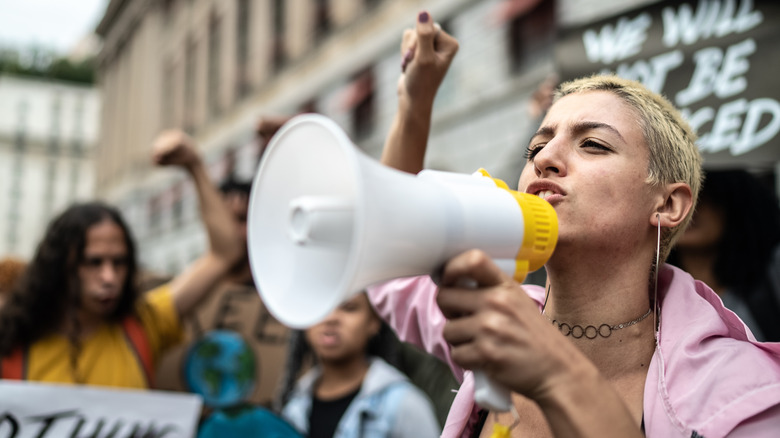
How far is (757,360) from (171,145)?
233 centimetres

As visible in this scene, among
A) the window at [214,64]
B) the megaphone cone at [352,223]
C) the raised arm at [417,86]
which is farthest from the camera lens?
the window at [214,64]

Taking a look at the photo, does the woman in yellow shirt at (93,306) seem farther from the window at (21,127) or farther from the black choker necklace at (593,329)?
the window at (21,127)

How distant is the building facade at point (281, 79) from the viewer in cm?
856

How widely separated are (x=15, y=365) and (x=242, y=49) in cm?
1712

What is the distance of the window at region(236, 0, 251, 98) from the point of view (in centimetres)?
1794

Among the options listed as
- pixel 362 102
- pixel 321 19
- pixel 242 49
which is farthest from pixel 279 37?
pixel 362 102

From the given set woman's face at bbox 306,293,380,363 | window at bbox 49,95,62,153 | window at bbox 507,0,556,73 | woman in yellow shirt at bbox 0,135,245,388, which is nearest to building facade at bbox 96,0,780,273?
window at bbox 507,0,556,73

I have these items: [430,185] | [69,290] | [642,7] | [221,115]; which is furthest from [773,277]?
[221,115]

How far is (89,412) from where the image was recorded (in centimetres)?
229

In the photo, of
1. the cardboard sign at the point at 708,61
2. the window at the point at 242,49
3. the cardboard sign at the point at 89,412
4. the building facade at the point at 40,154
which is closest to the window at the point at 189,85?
the window at the point at 242,49

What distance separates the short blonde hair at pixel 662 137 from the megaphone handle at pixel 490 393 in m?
0.55

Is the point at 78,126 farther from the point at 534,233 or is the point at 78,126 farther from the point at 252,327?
the point at 534,233

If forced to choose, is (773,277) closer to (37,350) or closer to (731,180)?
(731,180)

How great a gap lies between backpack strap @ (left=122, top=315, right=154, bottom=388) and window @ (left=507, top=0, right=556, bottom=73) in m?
6.40
